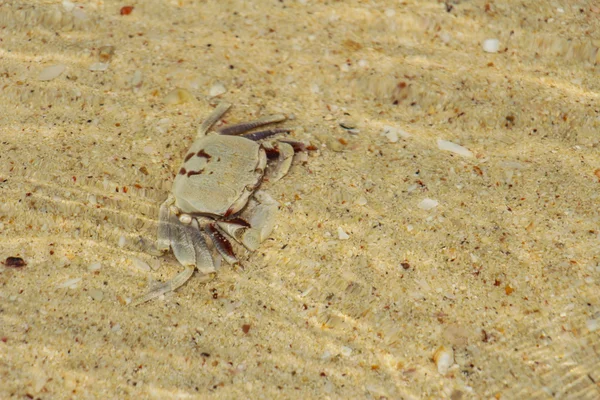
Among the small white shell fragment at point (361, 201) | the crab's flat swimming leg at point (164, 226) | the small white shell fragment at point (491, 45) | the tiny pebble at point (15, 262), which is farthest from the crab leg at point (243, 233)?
the small white shell fragment at point (491, 45)

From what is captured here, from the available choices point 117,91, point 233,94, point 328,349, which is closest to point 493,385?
point 328,349

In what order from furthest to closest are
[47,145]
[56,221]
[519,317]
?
[47,145] → [56,221] → [519,317]

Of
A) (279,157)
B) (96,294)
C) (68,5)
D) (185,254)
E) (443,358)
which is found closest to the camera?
(443,358)

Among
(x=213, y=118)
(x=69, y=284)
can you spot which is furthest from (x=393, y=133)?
(x=69, y=284)

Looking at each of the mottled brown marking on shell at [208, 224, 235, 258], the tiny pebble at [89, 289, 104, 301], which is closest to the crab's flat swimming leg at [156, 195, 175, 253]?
the mottled brown marking on shell at [208, 224, 235, 258]

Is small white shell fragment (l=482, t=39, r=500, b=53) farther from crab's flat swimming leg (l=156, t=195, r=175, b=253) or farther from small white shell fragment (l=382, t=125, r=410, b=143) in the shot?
crab's flat swimming leg (l=156, t=195, r=175, b=253)

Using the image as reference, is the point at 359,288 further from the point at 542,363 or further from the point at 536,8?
the point at 536,8

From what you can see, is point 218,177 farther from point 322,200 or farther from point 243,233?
point 322,200
